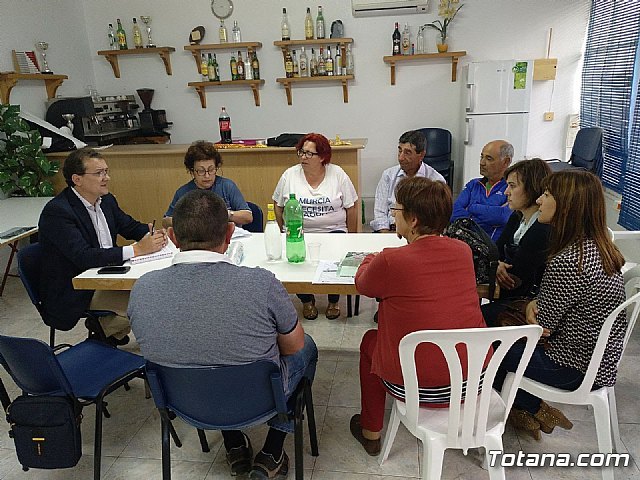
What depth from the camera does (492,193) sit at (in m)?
2.64

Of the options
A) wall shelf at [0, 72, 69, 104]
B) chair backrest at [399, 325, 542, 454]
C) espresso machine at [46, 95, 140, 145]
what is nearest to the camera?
chair backrest at [399, 325, 542, 454]

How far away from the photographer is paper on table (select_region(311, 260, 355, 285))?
181 centimetres

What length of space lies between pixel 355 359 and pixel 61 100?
3.81 m

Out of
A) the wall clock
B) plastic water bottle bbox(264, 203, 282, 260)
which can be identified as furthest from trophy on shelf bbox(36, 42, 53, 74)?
plastic water bottle bbox(264, 203, 282, 260)

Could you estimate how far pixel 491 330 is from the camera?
1265mm

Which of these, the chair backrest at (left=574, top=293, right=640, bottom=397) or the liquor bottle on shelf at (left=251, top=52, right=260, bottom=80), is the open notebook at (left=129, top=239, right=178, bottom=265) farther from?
the liquor bottle on shelf at (left=251, top=52, right=260, bottom=80)

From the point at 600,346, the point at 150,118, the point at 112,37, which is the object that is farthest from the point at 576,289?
the point at 112,37

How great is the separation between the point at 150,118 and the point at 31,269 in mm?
3571

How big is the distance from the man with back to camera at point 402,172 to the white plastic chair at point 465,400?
1.45 metres

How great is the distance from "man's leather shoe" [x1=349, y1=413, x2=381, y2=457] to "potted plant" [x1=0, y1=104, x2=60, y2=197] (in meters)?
3.27

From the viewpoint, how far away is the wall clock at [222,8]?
5.16m

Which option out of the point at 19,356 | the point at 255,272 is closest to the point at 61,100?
the point at 19,356

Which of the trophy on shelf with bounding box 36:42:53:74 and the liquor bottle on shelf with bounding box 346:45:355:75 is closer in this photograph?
the trophy on shelf with bounding box 36:42:53:74

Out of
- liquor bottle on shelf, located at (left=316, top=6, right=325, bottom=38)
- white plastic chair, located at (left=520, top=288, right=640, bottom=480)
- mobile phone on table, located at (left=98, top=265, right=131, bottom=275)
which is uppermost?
liquor bottle on shelf, located at (left=316, top=6, right=325, bottom=38)
